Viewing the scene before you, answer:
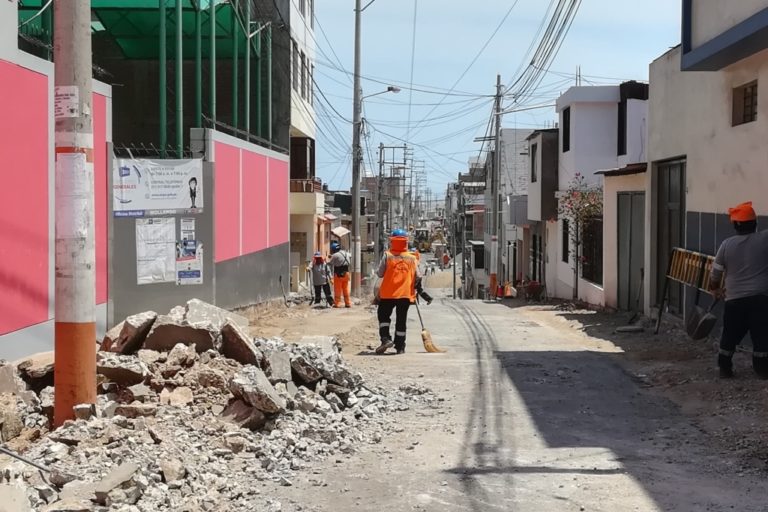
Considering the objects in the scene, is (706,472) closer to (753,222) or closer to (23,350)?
(753,222)

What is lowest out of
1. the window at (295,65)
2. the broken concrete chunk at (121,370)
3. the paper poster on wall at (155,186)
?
the broken concrete chunk at (121,370)

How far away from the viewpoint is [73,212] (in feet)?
19.6

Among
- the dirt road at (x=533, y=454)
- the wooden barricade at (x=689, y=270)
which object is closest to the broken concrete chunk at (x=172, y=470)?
the dirt road at (x=533, y=454)

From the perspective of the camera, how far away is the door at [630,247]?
17.1m

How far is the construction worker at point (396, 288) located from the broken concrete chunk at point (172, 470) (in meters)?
6.35

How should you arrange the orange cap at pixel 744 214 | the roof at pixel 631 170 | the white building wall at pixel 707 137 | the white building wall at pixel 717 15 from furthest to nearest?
the roof at pixel 631 170, the white building wall at pixel 707 137, the white building wall at pixel 717 15, the orange cap at pixel 744 214

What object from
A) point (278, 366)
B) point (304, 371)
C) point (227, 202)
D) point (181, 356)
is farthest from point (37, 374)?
point (227, 202)

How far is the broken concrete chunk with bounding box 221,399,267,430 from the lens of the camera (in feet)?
21.8

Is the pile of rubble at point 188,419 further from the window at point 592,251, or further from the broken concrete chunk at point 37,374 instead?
the window at point 592,251

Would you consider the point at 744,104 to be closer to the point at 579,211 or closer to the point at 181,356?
the point at 181,356

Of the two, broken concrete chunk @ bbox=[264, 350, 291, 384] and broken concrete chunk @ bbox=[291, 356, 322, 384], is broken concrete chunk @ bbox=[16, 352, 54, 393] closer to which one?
broken concrete chunk @ bbox=[264, 350, 291, 384]

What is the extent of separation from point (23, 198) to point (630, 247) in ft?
41.1

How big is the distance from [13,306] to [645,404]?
20.2ft

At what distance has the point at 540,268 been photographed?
3397 centimetres
